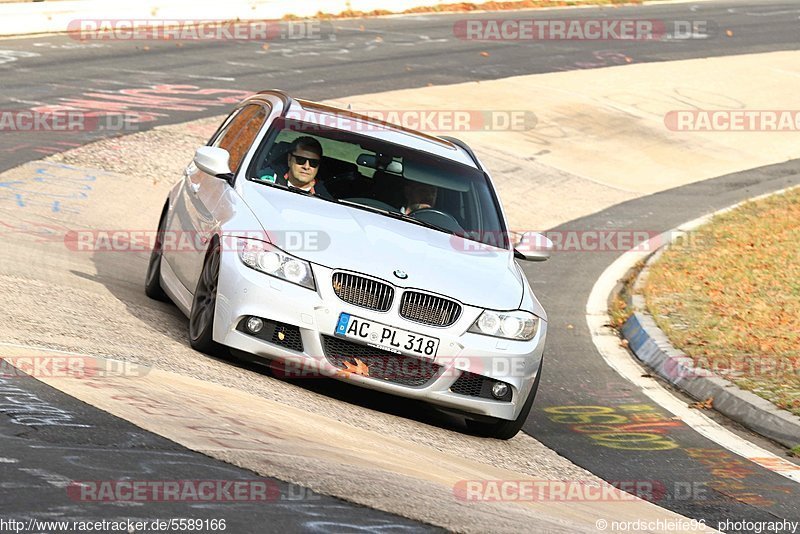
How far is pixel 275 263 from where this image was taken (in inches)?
308

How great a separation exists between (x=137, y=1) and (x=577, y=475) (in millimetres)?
20060

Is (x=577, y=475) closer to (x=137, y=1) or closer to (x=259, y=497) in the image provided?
(x=259, y=497)

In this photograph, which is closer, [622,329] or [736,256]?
[622,329]

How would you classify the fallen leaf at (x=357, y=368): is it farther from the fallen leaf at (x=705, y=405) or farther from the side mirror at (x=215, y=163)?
the fallen leaf at (x=705, y=405)

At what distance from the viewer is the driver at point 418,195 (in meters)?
9.27

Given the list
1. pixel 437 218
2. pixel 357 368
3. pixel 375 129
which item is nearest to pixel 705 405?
pixel 437 218

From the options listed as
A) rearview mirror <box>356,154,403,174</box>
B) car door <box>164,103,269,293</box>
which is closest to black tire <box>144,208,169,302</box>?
car door <box>164,103,269,293</box>

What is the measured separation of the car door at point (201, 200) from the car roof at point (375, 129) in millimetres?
262

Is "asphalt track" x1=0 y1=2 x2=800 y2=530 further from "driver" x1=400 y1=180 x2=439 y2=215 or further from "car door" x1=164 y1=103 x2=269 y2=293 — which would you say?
"car door" x1=164 y1=103 x2=269 y2=293

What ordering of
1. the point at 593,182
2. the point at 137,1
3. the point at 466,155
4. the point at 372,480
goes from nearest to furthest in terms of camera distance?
the point at 372,480
the point at 466,155
the point at 593,182
the point at 137,1

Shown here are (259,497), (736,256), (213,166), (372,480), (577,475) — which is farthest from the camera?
(736,256)

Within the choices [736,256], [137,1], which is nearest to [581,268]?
[736,256]

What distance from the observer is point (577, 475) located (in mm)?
7691

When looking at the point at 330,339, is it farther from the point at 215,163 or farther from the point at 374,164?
the point at 374,164
